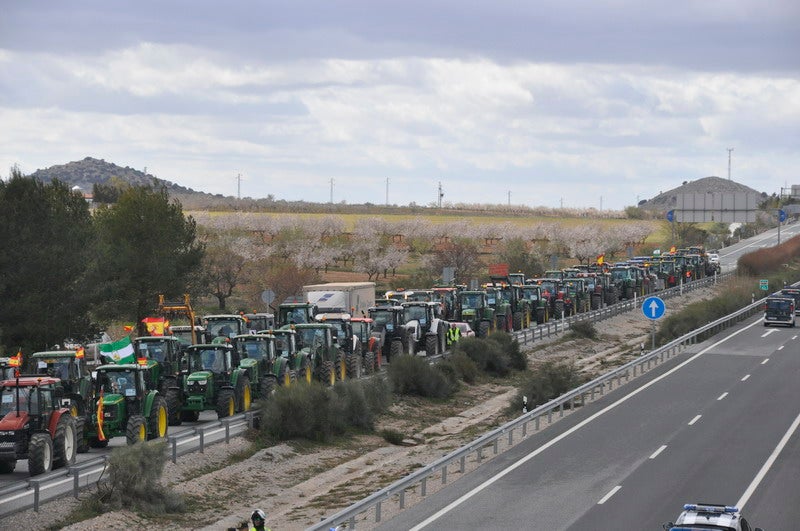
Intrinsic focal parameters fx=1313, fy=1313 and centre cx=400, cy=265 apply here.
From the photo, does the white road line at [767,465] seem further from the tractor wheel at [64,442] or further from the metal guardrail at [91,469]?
the tractor wheel at [64,442]

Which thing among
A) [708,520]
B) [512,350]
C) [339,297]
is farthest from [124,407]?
[512,350]

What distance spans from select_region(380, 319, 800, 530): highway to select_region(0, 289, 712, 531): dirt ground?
2.08 meters

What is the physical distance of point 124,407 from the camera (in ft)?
90.7

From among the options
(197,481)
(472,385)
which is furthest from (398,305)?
(197,481)

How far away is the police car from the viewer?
15.8 meters

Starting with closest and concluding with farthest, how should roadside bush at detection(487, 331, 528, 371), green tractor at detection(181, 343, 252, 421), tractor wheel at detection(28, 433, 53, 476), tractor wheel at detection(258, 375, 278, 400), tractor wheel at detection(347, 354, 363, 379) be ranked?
tractor wheel at detection(28, 433, 53, 476) < green tractor at detection(181, 343, 252, 421) < tractor wheel at detection(258, 375, 278, 400) < tractor wheel at detection(347, 354, 363, 379) < roadside bush at detection(487, 331, 528, 371)

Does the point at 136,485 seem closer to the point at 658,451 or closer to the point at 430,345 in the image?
the point at 658,451

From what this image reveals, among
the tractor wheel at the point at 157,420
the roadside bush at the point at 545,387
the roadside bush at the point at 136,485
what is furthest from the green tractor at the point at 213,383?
the roadside bush at the point at 545,387

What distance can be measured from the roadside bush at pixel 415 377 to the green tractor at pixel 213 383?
9837 millimetres

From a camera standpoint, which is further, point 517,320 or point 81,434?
point 517,320

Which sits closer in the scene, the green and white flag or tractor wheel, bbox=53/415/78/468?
tractor wheel, bbox=53/415/78/468

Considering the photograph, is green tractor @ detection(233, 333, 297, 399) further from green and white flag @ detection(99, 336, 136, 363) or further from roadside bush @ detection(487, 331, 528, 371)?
roadside bush @ detection(487, 331, 528, 371)

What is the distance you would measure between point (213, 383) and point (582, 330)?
33.7 m

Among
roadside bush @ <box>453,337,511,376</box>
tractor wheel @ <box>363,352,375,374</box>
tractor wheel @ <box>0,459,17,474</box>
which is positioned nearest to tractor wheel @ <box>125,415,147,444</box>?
tractor wheel @ <box>0,459,17,474</box>
